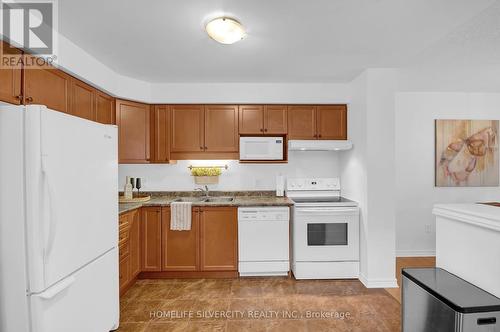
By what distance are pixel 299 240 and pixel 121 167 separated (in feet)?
8.68

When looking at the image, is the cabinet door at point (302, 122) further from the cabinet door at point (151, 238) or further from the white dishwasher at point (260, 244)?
the cabinet door at point (151, 238)

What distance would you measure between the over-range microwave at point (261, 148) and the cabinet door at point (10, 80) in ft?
7.48

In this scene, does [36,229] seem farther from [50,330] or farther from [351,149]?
[351,149]

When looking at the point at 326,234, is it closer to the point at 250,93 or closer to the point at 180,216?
the point at 180,216

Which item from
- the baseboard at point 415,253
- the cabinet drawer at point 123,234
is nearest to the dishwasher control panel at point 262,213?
the cabinet drawer at point 123,234

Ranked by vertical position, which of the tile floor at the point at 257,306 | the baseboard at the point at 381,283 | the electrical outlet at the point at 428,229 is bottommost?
the tile floor at the point at 257,306

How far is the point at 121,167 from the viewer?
3.77 m

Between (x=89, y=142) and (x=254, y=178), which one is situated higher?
(x=89, y=142)

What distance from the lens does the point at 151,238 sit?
3.23m

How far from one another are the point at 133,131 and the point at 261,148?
1.67m

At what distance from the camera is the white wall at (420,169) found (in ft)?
12.7

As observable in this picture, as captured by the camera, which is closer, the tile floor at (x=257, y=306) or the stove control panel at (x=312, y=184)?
the tile floor at (x=257, y=306)

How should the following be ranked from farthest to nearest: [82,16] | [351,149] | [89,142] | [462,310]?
[351,149] → [82,16] → [89,142] → [462,310]

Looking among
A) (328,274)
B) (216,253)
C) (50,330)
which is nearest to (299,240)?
(328,274)
